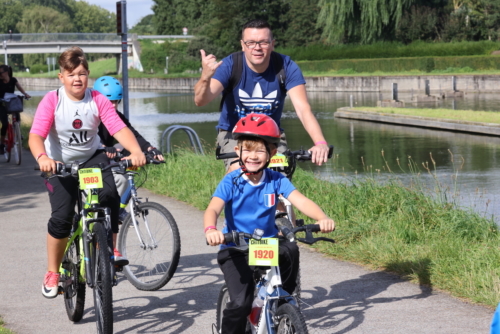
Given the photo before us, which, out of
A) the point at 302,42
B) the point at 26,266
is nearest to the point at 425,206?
the point at 26,266

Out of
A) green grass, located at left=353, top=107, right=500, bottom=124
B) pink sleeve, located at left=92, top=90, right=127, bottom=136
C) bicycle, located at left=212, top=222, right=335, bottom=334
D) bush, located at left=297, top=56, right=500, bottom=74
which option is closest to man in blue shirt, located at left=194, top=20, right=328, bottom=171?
pink sleeve, located at left=92, top=90, right=127, bottom=136

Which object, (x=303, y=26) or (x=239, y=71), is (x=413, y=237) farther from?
(x=303, y=26)

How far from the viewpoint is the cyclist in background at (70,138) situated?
191 inches

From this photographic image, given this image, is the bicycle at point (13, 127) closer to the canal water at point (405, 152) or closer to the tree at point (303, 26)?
the canal water at point (405, 152)

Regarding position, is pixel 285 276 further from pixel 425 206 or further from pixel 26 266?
pixel 425 206

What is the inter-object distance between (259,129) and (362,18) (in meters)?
56.5

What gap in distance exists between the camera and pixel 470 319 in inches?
193

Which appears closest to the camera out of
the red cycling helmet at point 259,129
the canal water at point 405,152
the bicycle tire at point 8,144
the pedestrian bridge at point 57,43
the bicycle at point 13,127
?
the red cycling helmet at point 259,129

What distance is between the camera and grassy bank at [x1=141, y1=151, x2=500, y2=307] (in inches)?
224

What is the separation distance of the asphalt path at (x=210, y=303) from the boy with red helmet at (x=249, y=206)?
111cm

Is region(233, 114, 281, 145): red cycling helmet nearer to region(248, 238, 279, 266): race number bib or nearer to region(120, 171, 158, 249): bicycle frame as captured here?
region(248, 238, 279, 266): race number bib

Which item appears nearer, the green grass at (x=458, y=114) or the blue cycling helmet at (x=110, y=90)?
the blue cycling helmet at (x=110, y=90)

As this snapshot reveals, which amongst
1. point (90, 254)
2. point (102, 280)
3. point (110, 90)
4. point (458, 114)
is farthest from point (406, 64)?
point (102, 280)

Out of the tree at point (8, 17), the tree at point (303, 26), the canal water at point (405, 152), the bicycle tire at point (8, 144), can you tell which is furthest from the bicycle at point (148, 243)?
the tree at point (8, 17)
